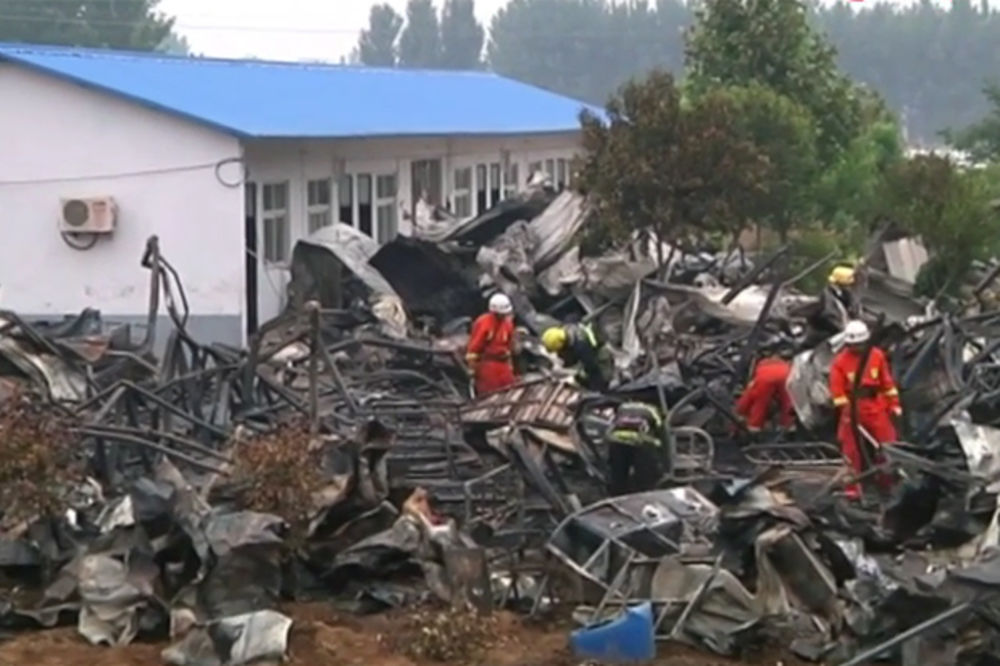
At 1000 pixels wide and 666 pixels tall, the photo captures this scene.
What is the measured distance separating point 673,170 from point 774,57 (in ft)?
28.3

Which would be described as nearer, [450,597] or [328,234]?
[450,597]

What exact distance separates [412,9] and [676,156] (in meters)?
95.5

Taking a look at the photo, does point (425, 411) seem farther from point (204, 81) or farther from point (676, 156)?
point (204, 81)

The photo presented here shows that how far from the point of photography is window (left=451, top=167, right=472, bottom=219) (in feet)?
108

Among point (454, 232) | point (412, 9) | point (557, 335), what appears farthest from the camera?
point (412, 9)

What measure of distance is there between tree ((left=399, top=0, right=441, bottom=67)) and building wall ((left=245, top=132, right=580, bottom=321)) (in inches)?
3083

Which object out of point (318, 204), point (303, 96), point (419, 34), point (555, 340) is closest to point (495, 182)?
point (303, 96)

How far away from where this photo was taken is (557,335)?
1683 centimetres

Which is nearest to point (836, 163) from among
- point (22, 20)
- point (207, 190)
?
point (207, 190)

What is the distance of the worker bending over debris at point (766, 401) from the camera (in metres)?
15.7

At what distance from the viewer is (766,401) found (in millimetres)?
15781

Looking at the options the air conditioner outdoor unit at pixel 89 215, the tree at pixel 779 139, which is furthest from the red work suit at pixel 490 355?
the air conditioner outdoor unit at pixel 89 215

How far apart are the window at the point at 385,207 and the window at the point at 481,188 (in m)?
4.07

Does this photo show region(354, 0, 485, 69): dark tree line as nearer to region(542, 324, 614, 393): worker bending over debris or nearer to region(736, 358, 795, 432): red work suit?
region(542, 324, 614, 393): worker bending over debris
